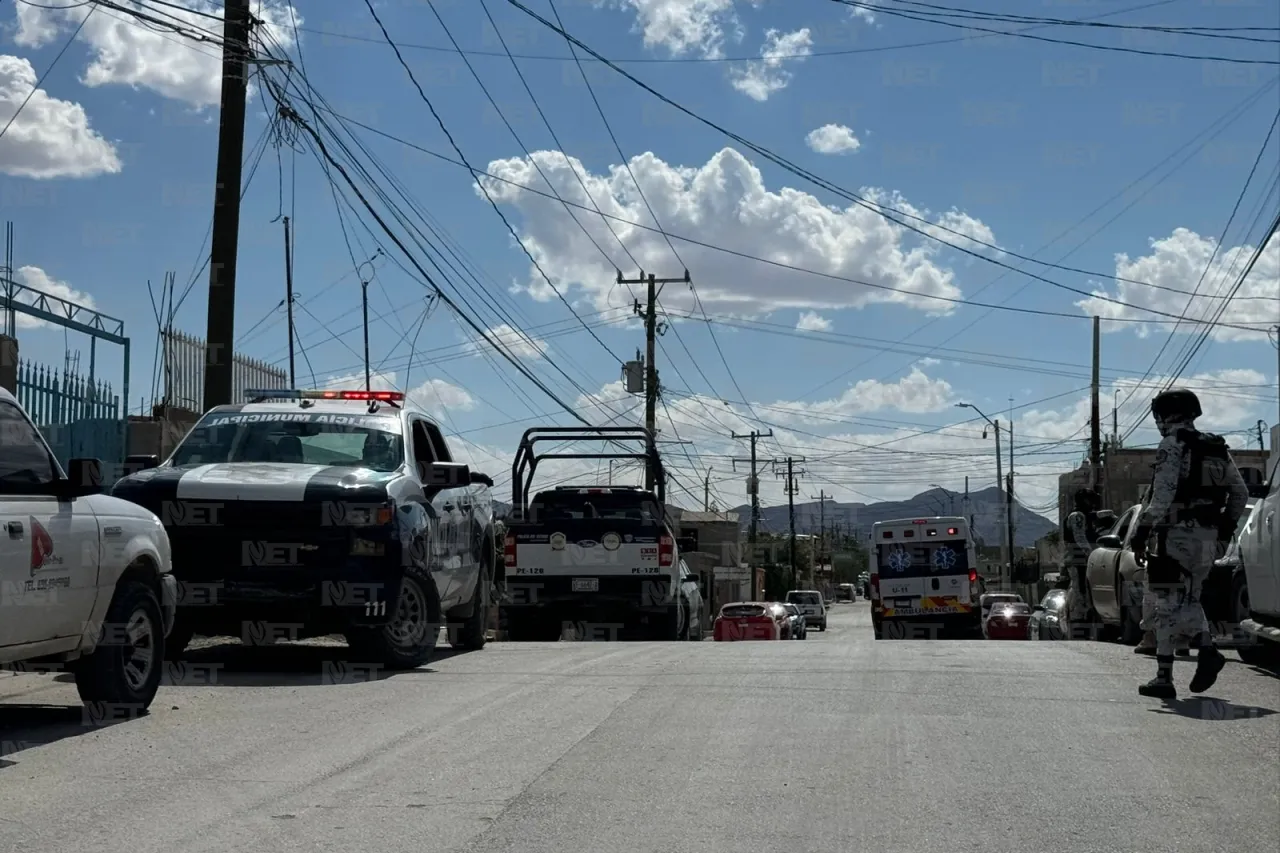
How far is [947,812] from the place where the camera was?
19.1 feet

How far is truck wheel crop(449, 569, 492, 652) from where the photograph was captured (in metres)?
13.2

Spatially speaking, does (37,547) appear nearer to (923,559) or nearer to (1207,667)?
(1207,667)

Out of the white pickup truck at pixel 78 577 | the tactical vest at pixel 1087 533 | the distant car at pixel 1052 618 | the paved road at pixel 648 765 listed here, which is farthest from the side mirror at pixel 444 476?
the distant car at pixel 1052 618

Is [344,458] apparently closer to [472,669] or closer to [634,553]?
[472,669]

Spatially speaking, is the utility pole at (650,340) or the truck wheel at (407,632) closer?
the truck wheel at (407,632)

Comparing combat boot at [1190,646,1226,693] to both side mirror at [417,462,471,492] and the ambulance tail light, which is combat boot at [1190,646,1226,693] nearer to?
side mirror at [417,462,471,492]

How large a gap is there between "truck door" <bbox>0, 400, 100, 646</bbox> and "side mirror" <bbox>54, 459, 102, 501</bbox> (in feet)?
0.18

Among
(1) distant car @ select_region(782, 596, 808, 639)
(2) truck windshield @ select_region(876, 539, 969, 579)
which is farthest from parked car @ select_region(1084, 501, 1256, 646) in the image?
(1) distant car @ select_region(782, 596, 808, 639)

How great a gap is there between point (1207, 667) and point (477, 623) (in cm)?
675

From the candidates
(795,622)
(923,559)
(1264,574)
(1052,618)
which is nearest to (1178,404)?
(1264,574)

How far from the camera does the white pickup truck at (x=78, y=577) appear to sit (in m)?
6.88

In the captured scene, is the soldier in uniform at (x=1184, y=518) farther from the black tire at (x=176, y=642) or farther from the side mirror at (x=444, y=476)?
the black tire at (x=176, y=642)

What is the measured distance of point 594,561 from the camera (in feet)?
56.3

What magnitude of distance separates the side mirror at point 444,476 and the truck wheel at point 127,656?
10.3 feet
